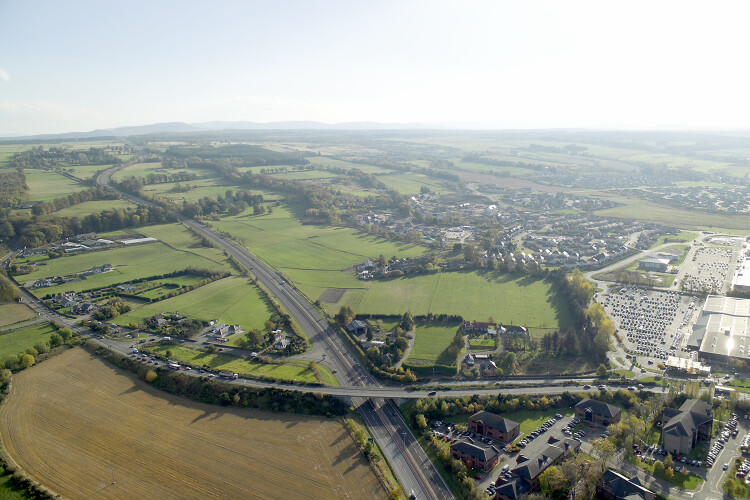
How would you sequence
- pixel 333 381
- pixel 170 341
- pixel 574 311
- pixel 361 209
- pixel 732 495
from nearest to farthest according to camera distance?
pixel 732 495
pixel 333 381
pixel 170 341
pixel 574 311
pixel 361 209

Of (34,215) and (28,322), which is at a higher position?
(34,215)

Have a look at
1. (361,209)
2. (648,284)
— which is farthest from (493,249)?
(361,209)

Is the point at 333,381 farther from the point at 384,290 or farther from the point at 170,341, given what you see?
the point at 384,290

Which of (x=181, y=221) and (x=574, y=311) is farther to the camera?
(x=181, y=221)

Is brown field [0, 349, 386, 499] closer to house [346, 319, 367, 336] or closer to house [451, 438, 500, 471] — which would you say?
house [451, 438, 500, 471]

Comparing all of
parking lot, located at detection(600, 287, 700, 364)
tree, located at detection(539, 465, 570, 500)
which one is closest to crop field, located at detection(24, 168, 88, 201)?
parking lot, located at detection(600, 287, 700, 364)

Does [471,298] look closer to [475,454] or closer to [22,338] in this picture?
[475,454]

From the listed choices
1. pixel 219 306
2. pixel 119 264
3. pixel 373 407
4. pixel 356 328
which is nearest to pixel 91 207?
pixel 119 264
